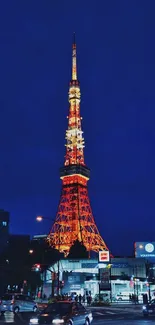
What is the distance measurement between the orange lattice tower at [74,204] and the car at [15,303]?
5819 centimetres

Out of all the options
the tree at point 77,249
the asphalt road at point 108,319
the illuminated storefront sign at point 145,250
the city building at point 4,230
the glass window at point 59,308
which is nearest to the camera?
the glass window at point 59,308

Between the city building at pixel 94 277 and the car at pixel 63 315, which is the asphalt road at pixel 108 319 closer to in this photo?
the car at pixel 63 315

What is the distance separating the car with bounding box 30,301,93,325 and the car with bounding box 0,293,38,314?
1334 centimetres

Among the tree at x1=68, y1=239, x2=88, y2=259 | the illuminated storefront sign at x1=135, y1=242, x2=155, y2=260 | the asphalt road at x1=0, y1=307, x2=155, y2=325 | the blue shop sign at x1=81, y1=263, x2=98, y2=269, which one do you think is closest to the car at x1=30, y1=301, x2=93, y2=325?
the asphalt road at x1=0, y1=307, x2=155, y2=325

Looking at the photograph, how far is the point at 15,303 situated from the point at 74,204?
6644 cm

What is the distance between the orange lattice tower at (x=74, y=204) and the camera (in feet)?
320

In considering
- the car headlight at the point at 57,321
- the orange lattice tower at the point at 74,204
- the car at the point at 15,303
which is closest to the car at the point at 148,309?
the car at the point at 15,303

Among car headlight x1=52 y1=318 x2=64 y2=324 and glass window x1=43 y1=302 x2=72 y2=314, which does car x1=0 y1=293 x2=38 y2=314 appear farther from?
car headlight x1=52 y1=318 x2=64 y2=324

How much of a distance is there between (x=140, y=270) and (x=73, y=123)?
139ft

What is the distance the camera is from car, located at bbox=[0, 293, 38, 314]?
3198 centimetres

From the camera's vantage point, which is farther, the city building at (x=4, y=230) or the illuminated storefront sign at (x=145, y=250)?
the illuminated storefront sign at (x=145, y=250)

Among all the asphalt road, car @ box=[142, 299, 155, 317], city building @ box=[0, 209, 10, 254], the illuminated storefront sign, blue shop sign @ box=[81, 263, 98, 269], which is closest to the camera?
the asphalt road

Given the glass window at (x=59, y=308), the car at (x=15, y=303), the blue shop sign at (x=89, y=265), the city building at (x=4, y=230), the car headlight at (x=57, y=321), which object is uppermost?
the city building at (x=4, y=230)

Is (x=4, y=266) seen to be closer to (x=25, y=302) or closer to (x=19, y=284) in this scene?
(x=19, y=284)
